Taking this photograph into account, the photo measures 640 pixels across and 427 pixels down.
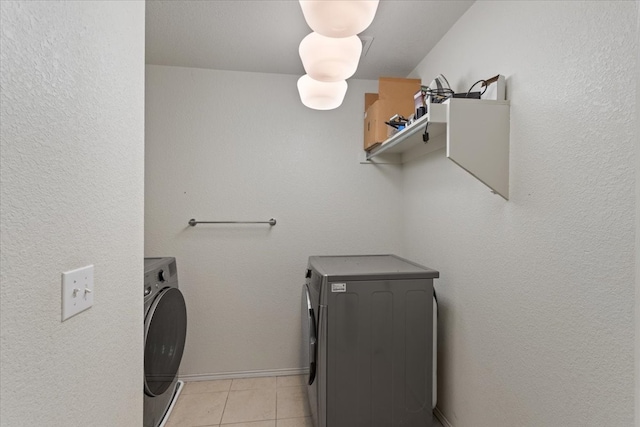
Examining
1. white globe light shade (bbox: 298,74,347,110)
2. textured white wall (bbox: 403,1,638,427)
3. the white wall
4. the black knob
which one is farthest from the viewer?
the black knob

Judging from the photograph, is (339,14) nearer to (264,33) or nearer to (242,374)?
(264,33)

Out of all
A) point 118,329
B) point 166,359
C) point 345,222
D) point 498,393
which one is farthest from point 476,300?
point 166,359

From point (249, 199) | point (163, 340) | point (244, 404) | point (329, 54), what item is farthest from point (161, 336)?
point (329, 54)

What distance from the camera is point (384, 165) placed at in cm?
246

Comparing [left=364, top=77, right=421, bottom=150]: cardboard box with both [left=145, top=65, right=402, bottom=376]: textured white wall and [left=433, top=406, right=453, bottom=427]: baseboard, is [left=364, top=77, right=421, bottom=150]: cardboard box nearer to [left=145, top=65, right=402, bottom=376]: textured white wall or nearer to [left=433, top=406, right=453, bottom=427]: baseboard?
[left=145, top=65, right=402, bottom=376]: textured white wall

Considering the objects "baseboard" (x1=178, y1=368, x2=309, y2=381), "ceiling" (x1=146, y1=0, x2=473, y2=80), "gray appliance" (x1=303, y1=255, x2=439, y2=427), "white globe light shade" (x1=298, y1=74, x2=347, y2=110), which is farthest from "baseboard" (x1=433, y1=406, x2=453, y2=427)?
"ceiling" (x1=146, y1=0, x2=473, y2=80)

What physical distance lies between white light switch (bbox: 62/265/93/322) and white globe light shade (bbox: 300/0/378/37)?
0.98 metres

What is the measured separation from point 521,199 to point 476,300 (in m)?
0.58

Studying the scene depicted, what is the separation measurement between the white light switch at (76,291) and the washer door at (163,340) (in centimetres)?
84

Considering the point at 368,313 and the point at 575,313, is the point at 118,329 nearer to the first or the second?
the point at 368,313

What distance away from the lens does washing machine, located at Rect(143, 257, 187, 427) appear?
5.08ft

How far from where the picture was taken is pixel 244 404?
1990mm


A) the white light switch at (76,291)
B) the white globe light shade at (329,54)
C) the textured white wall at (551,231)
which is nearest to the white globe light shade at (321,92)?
the white globe light shade at (329,54)

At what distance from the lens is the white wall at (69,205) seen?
530 mm
